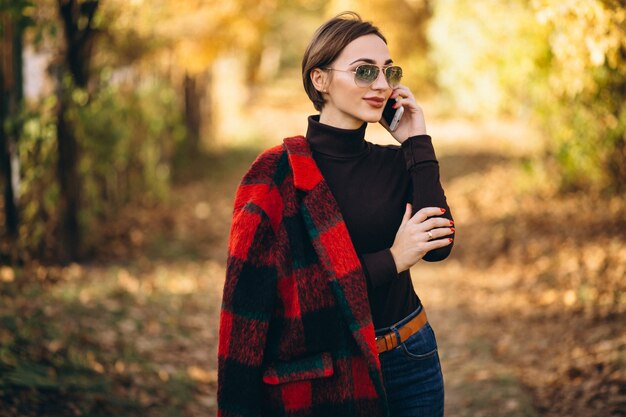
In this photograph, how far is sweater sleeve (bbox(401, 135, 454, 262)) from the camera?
2480 millimetres

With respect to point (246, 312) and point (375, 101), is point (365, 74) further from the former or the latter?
point (246, 312)

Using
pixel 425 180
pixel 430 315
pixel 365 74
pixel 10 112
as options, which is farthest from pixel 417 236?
pixel 10 112

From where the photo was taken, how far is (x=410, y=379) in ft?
8.23

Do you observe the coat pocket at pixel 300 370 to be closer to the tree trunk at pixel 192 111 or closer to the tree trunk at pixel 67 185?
the tree trunk at pixel 67 185

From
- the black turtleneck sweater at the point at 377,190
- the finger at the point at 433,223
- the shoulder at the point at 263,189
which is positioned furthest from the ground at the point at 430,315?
the finger at the point at 433,223

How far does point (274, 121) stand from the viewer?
2492cm

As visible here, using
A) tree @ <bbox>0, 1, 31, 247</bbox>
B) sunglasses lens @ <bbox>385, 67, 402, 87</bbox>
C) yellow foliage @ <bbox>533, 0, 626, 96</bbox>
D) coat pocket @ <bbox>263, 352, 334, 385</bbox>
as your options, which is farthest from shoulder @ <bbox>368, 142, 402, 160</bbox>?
tree @ <bbox>0, 1, 31, 247</bbox>

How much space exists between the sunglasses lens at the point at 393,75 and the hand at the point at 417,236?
0.50 metres

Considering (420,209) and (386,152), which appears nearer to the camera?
Result: (420,209)

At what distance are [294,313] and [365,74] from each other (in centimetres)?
88

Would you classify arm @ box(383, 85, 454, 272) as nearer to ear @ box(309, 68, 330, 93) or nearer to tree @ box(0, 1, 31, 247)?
ear @ box(309, 68, 330, 93)

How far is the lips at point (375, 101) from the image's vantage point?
8.22 feet

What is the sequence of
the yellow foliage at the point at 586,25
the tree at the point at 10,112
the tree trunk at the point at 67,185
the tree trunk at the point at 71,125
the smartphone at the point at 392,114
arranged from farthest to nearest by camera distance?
the tree trunk at the point at 67,185
the tree trunk at the point at 71,125
the tree at the point at 10,112
the yellow foliage at the point at 586,25
the smartphone at the point at 392,114

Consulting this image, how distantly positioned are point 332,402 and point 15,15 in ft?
13.8
